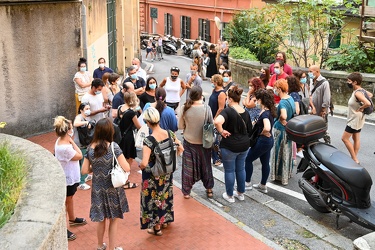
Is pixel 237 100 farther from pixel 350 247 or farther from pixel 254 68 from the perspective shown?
pixel 254 68

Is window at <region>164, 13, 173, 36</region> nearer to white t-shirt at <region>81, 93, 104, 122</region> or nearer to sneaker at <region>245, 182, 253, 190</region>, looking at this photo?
white t-shirt at <region>81, 93, 104, 122</region>

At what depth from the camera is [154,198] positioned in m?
6.36

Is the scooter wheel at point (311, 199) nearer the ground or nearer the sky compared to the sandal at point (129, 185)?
nearer the sky

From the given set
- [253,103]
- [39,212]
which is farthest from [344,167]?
[39,212]

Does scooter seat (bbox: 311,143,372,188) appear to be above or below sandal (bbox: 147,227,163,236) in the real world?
above

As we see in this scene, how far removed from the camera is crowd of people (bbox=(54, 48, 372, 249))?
229 inches

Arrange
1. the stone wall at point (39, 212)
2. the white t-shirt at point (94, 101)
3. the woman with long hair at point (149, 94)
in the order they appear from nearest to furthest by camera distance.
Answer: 1. the stone wall at point (39, 212)
2. the white t-shirt at point (94, 101)
3. the woman with long hair at point (149, 94)

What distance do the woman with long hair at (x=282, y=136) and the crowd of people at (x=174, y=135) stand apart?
2 cm

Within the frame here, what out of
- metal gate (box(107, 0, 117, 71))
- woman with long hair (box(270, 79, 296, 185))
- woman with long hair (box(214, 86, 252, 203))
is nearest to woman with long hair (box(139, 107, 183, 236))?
woman with long hair (box(214, 86, 252, 203))

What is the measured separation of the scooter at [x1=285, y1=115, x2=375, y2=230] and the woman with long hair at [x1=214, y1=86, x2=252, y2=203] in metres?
0.74

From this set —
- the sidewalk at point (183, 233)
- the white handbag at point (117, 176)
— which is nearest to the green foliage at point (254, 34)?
the sidewalk at point (183, 233)

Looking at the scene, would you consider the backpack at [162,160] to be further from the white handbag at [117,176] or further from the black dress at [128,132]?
the black dress at [128,132]

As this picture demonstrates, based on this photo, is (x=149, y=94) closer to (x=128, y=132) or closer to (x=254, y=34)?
(x=128, y=132)

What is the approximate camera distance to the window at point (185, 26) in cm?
3717
